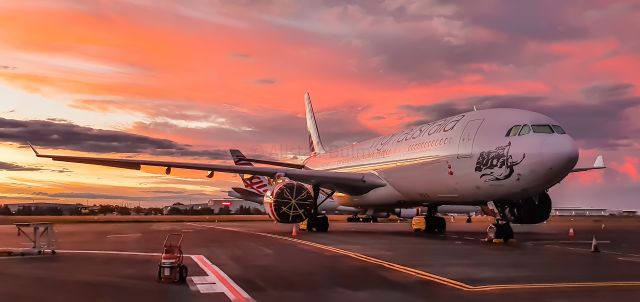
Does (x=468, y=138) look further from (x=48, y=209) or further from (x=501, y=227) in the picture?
(x=48, y=209)

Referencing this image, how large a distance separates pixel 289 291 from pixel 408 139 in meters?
20.4

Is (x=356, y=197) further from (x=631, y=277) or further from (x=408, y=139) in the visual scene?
(x=631, y=277)

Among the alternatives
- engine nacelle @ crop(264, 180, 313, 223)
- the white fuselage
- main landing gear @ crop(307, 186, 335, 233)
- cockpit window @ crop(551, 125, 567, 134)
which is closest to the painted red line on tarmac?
the white fuselage

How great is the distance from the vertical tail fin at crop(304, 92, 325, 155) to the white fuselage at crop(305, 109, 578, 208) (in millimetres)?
19019

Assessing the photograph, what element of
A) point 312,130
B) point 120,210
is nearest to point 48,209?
point 120,210

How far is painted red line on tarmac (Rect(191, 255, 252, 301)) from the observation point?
9.51m

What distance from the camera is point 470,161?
23391mm

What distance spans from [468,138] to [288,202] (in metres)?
9.89

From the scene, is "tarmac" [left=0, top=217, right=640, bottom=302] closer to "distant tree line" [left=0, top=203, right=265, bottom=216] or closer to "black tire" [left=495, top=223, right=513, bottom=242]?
"black tire" [left=495, top=223, right=513, bottom=242]

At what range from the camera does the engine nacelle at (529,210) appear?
24.5m

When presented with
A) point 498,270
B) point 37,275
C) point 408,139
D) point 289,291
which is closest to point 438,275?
point 498,270

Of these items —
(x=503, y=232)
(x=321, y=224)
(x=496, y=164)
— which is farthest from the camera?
(x=321, y=224)

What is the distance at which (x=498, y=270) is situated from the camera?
528 inches

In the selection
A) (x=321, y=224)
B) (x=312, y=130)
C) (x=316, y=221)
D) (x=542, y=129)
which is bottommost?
(x=321, y=224)
